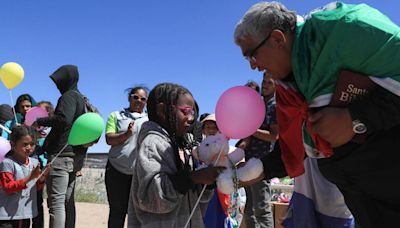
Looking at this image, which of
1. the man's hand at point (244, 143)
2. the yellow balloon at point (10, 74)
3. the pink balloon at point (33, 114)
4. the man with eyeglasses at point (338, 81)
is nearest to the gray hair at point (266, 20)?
the man with eyeglasses at point (338, 81)

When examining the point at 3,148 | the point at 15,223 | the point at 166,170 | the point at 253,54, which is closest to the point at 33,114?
the point at 3,148

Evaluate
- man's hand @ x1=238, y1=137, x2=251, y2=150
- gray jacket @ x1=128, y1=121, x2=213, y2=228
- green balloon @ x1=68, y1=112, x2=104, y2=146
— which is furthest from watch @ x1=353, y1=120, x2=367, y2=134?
green balloon @ x1=68, y1=112, x2=104, y2=146

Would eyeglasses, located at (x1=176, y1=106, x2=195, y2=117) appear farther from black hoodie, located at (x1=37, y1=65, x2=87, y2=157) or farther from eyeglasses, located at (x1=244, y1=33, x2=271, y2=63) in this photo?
black hoodie, located at (x1=37, y1=65, x2=87, y2=157)

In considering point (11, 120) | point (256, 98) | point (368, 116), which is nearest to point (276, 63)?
point (368, 116)

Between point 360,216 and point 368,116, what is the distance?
57cm

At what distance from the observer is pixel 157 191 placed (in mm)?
2043

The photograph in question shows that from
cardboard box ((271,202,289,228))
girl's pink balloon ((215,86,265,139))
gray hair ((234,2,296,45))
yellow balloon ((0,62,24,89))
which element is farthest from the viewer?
yellow balloon ((0,62,24,89))

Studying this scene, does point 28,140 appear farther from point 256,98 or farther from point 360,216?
point 360,216

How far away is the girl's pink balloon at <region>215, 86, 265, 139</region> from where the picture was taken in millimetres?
2309

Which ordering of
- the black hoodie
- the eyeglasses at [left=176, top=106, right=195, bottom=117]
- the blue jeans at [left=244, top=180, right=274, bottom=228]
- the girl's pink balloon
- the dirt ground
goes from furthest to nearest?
the dirt ground < the black hoodie < the blue jeans at [left=244, top=180, right=274, bottom=228] < the eyeglasses at [left=176, top=106, right=195, bottom=117] < the girl's pink balloon

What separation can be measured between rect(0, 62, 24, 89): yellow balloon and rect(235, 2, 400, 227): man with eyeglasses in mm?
4739

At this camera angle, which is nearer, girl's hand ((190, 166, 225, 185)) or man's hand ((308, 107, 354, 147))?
man's hand ((308, 107, 354, 147))

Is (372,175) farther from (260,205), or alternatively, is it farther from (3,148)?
(3,148)

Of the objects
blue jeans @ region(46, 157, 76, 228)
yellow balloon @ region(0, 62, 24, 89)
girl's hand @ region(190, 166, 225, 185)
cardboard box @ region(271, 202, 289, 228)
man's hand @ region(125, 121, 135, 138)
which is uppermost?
yellow balloon @ region(0, 62, 24, 89)
